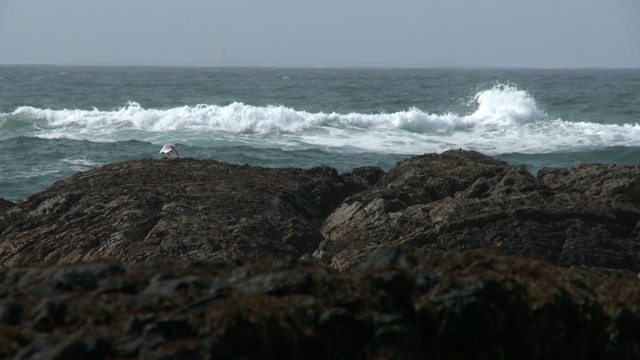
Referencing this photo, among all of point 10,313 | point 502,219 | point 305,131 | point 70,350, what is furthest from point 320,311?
point 305,131

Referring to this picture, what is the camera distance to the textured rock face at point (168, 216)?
8.58 metres

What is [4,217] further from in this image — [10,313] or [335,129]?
[335,129]

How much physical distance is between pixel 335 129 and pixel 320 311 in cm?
2962

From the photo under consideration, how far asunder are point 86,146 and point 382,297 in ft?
78.2

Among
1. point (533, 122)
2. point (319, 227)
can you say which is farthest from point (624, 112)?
point (319, 227)

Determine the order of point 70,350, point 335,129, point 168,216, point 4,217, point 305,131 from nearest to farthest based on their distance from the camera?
1. point 70,350
2. point 168,216
3. point 4,217
4. point 305,131
5. point 335,129

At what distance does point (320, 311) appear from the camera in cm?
418

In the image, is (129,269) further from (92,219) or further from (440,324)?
(92,219)

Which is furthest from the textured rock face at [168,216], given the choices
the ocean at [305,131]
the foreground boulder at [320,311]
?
the ocean at [305,131]

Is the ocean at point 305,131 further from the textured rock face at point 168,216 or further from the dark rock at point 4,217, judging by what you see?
the textured rock face at point 168,216

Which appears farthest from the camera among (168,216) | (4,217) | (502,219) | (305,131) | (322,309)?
(305,131)

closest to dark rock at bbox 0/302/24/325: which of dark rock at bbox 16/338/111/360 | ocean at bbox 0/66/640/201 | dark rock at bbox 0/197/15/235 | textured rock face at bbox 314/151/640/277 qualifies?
dark rock at bbox 16/338/111/360

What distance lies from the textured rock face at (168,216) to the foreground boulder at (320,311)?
3.78 meters

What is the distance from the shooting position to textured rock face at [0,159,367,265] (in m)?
8.58
